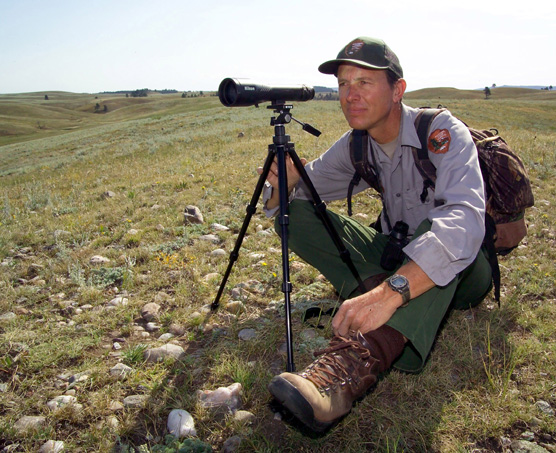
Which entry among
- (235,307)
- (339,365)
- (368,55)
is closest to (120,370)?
(235,307)

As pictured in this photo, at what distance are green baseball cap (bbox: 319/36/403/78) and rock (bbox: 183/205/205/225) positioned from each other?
3272mm

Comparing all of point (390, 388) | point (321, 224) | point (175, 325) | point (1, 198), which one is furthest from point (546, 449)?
point (1, 198)

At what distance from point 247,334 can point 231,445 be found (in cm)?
109

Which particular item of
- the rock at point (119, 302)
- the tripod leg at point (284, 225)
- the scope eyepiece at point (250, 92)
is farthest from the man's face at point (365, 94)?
the rock at point (119, 302)

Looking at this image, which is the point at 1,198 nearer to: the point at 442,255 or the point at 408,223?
the point at 408,223

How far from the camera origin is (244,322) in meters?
3.38

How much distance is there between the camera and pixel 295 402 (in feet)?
6.34

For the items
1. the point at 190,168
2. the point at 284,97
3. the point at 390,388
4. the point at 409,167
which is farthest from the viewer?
the point at 190,168

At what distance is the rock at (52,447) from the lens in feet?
6.94

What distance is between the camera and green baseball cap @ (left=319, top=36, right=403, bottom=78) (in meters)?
2.78

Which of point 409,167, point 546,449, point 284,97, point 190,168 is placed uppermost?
point 284,97

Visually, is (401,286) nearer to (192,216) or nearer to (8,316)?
(8,316)

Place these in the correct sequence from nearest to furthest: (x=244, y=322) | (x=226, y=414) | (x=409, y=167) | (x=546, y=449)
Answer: (x=546, y=449)
(x=226, y=414)
(x=409, y=167)
(x=244, y=322)

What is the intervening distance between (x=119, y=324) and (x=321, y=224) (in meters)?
1.87
